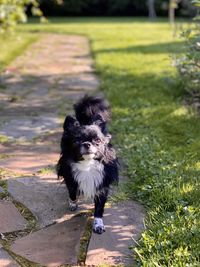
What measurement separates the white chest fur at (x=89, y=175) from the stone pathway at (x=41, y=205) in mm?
Result: 258

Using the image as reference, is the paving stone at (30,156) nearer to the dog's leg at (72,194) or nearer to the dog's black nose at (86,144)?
the dog's leg at (72,194)

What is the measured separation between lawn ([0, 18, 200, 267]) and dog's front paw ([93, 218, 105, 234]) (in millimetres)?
294

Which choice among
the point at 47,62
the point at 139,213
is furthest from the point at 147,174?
the point at 47,62

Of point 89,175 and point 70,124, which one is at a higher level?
point 70,124

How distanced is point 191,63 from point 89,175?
3036 mm

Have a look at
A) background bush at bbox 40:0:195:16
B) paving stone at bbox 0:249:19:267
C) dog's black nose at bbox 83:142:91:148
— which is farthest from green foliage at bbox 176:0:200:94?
background bush at bbox 40:0:195:16

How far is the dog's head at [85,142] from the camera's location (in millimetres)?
2965

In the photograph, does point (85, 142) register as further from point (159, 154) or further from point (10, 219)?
point (159, 154)

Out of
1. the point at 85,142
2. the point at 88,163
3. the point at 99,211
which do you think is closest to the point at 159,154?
the point at 99,211

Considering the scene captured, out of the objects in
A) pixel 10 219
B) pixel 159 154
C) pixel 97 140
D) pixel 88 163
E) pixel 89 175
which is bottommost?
pixel 159 154

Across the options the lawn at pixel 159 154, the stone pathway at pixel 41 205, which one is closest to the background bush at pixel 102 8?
the lawn at pixel 159 154

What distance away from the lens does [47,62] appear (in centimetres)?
1052

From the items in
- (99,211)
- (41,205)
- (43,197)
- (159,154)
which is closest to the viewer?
(99,211)

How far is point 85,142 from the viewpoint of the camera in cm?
297
